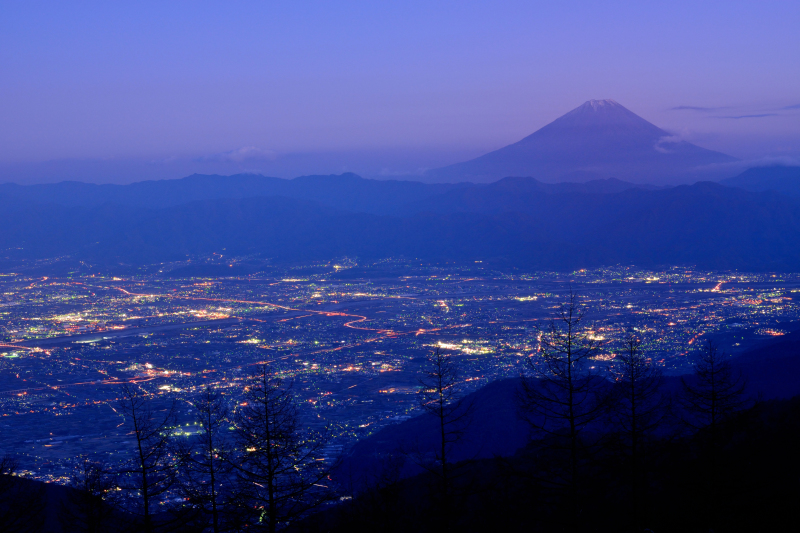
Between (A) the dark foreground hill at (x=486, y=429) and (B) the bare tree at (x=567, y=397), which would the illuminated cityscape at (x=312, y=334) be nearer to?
(A) the dark foreground hill at (x=486, y=429)

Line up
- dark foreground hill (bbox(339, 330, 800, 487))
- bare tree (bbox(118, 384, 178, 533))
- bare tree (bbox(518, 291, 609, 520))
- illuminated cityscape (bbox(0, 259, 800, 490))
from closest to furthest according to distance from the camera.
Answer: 1. bare tree (bbox(518, 291, 609, 520))
2. bare tree (bbox(118, 384, 178, 533))
3. dark foreground hill (bbox(339, 330, 800, 487))
4. illuminated cityscape (bbox(0, 259, 800, 490))

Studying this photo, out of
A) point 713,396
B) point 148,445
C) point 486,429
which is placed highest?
point 713,396

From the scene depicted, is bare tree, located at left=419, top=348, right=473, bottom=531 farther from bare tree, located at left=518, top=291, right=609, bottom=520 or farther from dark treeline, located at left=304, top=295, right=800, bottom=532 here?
bare tree, located at left=518, top=291, right=609, bottom=520

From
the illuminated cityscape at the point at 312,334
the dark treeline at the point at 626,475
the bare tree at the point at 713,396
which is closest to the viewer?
the dark treeline at the point at 626,475

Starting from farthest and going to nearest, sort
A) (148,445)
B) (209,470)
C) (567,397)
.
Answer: (148,445), (209,470), (567,397)

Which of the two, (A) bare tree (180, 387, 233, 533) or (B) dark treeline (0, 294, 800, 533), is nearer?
(B) dark treeline (0, 294, 800, 533)

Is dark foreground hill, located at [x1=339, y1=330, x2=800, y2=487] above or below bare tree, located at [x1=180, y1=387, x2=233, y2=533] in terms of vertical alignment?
below

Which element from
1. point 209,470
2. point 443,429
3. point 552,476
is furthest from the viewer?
point 209,470

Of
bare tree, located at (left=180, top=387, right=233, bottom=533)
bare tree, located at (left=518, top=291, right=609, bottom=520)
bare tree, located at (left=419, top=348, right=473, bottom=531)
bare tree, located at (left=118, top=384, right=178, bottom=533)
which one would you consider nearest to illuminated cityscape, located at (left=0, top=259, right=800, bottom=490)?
bare tree, located at (left=118, top=384, right=178, bottom=533)

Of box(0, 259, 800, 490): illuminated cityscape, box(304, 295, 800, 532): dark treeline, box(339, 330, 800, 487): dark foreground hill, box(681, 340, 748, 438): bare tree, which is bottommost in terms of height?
box(0, 259, 800, 490): illuminated cityscape

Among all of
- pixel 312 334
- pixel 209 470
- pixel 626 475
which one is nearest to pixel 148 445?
pixel 209 470

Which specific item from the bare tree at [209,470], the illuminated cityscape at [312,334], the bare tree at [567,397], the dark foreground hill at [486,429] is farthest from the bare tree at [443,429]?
the illuminated cityscape at [312,334]

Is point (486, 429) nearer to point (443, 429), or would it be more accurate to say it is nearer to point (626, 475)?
point (626, 475)
